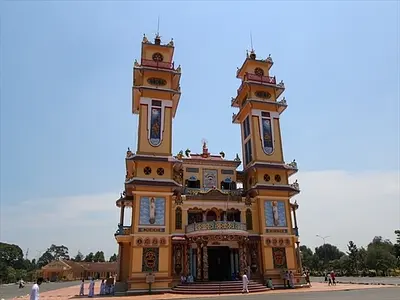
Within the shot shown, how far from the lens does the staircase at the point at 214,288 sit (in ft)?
72.1

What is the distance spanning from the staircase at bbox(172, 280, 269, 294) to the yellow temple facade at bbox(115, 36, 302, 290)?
1201 mm

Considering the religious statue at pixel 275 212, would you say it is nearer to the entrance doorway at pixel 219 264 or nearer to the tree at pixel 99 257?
the entrance doorway at pixel 219 264

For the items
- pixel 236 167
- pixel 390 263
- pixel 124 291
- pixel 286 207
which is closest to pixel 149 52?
pixel 236 167

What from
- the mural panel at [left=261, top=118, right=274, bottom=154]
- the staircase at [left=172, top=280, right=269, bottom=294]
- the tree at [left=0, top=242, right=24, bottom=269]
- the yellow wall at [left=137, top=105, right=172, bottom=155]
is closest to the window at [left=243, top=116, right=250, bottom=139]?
the mural panel at [left=261, top=118, right=274, bottom=154]

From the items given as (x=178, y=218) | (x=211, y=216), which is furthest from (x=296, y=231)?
(x=178, y=218)

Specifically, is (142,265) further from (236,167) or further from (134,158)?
(236,167)

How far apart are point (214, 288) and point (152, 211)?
23.1 feet

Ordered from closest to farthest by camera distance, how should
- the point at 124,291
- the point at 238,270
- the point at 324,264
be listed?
the point at 124,291
the point at 238,270
the point at 324,264

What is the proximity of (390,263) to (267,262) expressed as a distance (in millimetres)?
39963

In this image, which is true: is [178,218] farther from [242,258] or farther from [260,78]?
[260,78]

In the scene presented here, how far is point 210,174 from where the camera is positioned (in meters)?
30.6

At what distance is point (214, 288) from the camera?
72.9ft

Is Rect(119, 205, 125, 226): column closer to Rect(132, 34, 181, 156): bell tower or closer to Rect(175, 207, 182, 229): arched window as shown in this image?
Rect(175, 207, 182, 229): arched window

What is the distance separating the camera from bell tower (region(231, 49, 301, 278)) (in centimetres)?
2694
